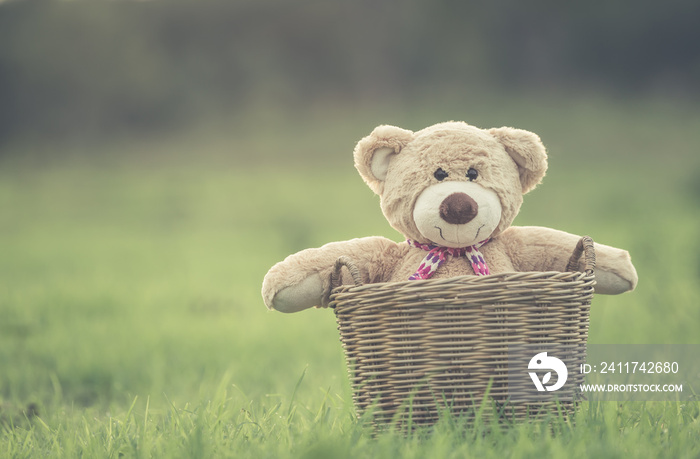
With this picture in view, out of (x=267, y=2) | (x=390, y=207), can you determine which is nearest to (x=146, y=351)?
(x=390, y=207)

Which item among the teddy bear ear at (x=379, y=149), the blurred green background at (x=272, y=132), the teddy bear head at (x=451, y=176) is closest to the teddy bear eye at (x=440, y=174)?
the teddy bear head at (x=451, y=176)

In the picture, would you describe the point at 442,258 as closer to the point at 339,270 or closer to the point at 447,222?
the point at 447,222

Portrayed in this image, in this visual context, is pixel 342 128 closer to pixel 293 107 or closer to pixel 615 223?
pixel 293 107

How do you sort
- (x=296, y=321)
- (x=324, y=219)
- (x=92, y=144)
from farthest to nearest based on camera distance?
1. (x=92, y=144)
2. (x=324, y=219)
3. (x=296, y=321)

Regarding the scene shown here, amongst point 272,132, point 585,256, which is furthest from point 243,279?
point 272,132

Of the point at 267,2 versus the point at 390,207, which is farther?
the point at 267,2

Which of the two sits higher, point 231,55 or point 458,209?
point 231,55

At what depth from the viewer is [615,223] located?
750 centimetres

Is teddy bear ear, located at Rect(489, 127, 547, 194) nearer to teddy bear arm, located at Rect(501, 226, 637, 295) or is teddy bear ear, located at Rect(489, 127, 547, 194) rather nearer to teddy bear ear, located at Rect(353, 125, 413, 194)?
teddy bear arm, located at Rect(501, 226, 637, 295)

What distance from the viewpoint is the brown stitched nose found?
5.76 feet

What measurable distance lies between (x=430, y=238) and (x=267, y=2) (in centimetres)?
1292

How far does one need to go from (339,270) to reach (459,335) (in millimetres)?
391

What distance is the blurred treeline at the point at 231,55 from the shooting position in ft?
Answer: 42.1

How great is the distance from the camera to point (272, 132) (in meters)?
12.4
